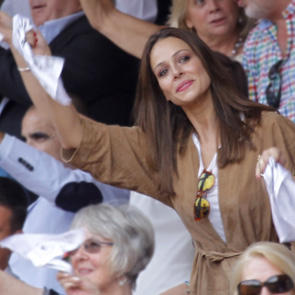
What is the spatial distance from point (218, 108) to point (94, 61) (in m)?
1.14

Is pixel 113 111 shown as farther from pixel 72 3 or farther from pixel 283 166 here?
pixel 283 166

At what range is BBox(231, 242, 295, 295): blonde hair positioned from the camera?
3.44 m

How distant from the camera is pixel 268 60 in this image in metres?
4.79

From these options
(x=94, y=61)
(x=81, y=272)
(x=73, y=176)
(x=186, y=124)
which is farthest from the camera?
(x=94, y=61)

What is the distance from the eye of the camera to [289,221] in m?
3.68

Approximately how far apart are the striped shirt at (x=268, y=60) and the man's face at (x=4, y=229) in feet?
4.33

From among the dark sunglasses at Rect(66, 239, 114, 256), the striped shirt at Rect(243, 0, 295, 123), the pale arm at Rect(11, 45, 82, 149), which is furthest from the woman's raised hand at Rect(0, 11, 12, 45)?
the striped shirt at Rect(243, 0, 295, 123)

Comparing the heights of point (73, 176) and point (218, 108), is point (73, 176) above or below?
below

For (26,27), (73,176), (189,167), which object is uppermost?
(26,27)

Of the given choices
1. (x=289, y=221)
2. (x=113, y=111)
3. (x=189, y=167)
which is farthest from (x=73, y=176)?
(x=289, y=221)

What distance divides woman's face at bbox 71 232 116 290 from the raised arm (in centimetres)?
134

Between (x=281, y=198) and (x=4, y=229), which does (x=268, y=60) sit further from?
(x=4, y=229)

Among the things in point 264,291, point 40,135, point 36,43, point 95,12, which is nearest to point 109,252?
point 264,291

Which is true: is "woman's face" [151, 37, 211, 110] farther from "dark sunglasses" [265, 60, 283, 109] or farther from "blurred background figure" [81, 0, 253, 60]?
"blurred background figure" [81, 0, 253, 60]
